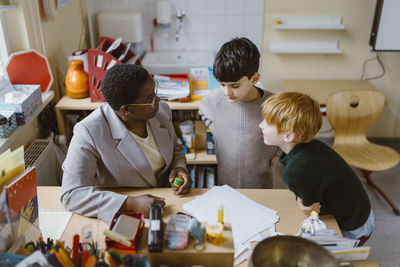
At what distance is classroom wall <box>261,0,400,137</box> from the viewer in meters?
3.24

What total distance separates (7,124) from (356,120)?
2.42m

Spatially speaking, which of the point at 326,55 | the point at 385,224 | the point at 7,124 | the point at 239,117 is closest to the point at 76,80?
the point at 7,124

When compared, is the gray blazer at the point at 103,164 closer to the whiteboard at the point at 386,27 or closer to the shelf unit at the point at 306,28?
the shelf unit at the point at 306,28

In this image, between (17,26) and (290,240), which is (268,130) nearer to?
(290,240)

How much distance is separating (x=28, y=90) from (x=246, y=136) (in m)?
1.28

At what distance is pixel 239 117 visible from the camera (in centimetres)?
174

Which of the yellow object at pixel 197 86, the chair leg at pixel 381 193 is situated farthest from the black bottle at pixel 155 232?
the chair leg at pixel 381 193

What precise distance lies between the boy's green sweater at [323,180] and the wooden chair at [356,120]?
140cm

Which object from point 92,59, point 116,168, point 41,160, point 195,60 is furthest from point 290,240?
point 195,60

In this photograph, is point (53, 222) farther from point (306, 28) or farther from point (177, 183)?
point (306, 28)

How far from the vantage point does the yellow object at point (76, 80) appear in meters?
2.52

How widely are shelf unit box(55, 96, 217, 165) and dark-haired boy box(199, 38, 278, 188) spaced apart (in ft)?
2.09

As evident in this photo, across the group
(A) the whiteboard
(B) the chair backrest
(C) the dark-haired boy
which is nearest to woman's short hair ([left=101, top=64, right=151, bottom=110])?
(C) the dark-haired boy

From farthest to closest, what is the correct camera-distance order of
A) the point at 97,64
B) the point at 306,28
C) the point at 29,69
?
the point at 306,28
the point at 97,64
the point at 29,69
